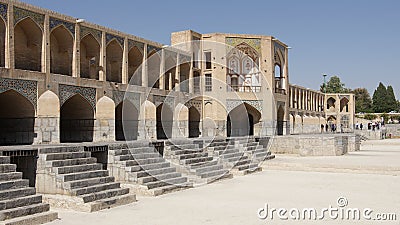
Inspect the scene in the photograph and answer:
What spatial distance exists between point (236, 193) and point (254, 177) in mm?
3751

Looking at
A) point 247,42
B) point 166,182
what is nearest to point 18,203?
point 166,182

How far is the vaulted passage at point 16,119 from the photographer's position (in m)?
15.1

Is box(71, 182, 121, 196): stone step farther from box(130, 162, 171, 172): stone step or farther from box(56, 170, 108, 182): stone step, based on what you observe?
box(130, 162, 171, 172): stone step

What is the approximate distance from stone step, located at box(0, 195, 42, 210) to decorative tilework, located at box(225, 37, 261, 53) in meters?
18.6

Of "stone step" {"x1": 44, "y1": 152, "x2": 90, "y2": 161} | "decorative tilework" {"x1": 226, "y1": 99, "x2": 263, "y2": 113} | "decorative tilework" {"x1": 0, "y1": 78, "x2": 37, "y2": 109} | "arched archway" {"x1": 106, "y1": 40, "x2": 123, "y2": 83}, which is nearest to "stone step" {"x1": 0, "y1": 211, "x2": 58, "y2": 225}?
"stone step" {"x1": 44, "y1": 152, "x2": 90, "y2": 161}

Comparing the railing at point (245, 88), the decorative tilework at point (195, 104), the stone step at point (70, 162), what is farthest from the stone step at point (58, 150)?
the railing at point (245, 88)

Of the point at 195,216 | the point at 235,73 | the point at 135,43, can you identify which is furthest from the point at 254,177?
the point at 235,73

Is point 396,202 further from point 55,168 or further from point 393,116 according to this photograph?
point 393,116

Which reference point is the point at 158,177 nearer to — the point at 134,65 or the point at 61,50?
the point at 61,50

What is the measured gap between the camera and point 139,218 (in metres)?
9.00

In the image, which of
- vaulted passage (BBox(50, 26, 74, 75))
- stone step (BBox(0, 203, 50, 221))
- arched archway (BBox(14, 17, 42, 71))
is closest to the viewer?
stone step (BBox(0, 203, 50, 221))

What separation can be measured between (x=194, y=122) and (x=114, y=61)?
23.4 ft

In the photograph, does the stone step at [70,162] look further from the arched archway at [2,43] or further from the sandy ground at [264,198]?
the arched archway at [2,43]

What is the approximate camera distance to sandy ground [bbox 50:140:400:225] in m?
8.91
